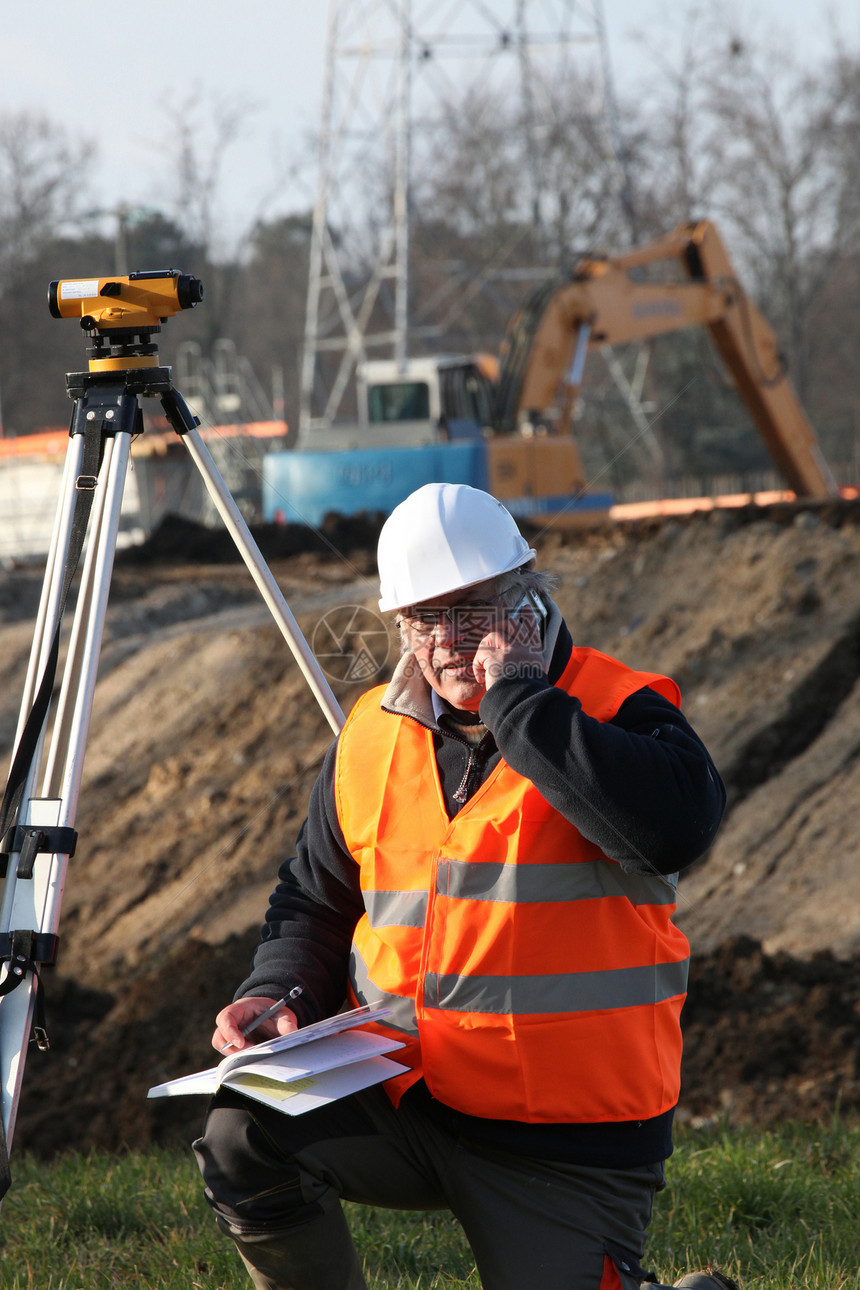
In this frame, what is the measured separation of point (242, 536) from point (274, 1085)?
1.20 meters

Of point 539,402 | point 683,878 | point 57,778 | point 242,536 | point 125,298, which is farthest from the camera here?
point 539,402

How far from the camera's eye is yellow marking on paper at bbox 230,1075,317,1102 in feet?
7.16

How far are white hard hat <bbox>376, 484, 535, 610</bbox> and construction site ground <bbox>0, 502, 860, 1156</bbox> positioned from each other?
99 cm

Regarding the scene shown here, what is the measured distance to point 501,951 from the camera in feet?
7.44

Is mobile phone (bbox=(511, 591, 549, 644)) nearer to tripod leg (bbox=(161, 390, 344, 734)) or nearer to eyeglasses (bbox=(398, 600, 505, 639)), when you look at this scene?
eyeglasses (bbox=(398, 600, 505, 639))

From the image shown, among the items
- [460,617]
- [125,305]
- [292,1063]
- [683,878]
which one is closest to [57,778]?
[292,1063]

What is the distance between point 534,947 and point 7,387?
36.9 m

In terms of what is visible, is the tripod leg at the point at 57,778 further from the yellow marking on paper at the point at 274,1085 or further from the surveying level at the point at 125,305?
the yellow marking on paper at the point at 274,1085

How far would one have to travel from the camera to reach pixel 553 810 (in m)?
2.30

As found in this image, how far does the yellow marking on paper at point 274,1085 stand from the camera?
2.18 metres

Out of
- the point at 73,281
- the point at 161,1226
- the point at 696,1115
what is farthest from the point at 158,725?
the point at 73,281

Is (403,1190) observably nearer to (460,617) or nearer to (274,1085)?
(274,1085)

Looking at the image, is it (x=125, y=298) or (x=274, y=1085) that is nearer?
(x=274, y=1085)

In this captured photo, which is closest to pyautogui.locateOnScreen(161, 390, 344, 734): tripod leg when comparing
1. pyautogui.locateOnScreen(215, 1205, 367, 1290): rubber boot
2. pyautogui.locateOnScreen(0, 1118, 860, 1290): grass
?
pyautogui.locateOnScreen(215, 1205, 367, 1290): rubber boot
